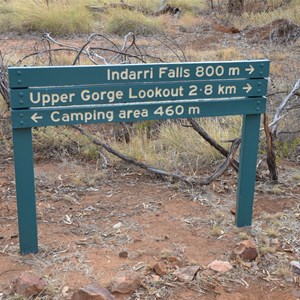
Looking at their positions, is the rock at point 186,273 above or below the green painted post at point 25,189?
below

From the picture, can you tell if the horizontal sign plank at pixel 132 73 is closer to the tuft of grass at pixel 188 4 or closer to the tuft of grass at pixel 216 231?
the tuft of grass at pixel 216 231

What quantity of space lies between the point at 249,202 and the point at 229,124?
7.83 ft

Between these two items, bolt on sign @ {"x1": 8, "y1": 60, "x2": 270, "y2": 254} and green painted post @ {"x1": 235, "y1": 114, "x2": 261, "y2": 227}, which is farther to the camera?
green painted post @ {"x1": 235, "y1": 114, "x2": 261, "y2": 227}

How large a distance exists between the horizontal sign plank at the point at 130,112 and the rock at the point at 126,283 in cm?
92

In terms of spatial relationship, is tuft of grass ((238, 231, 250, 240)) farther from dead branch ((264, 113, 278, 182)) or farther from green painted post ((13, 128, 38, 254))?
green painted post ((13, 128, 38, 254))

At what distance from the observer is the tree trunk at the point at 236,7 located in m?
18.0

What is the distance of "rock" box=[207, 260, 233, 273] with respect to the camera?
3.35 metres

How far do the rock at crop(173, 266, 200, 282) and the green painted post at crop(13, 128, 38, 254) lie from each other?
906 mm

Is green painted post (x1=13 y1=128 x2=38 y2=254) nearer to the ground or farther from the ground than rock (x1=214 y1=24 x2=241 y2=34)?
nearer to the ground

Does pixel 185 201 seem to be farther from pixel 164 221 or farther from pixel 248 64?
pixel 248 64

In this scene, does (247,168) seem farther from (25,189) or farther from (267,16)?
(267,16)

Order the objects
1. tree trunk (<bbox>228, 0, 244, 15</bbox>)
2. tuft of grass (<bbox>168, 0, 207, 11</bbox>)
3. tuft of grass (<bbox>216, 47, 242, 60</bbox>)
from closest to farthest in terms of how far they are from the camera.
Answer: tuft of grass (<bbox>216, 47, 242, 60</bbox>) → tree trunk (<bbox>228, 0, 244, 15</bbox>) → tuft of grass (<bbox>168, 0, 207, 11</bbox>)

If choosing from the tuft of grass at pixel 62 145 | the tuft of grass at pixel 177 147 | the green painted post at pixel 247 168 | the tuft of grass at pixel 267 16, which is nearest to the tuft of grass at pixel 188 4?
the tuft of grass at pixel 267 16

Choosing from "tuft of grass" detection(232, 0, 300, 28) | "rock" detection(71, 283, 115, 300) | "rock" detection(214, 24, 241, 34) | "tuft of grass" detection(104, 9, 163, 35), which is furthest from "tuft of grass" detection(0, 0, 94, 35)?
"rock" detection(71, 283, 115, 300)
